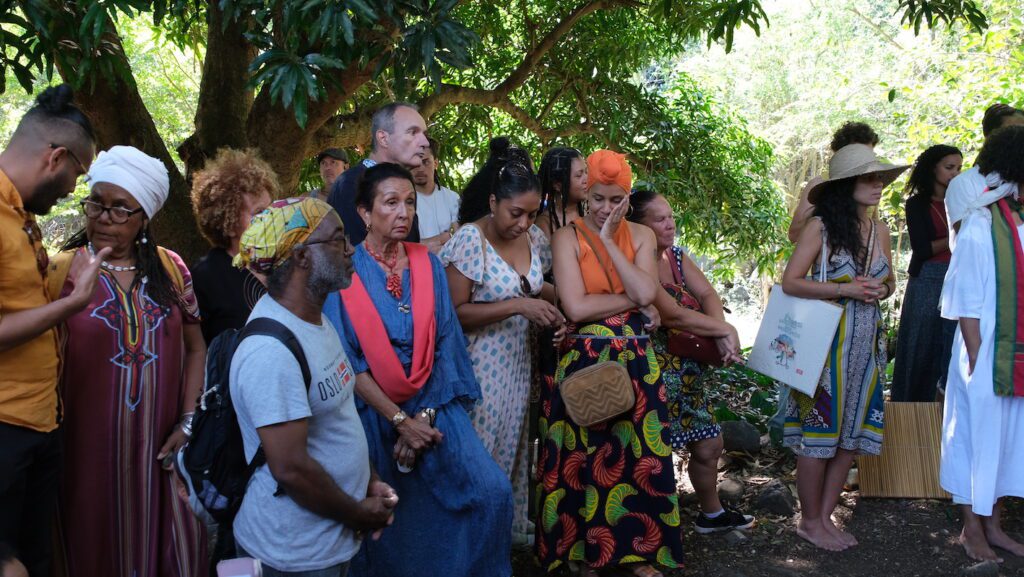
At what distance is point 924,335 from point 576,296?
300cm

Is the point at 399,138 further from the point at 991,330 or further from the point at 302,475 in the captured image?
the point at 991,330

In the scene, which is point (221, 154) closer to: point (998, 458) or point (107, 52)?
point (107, 52)

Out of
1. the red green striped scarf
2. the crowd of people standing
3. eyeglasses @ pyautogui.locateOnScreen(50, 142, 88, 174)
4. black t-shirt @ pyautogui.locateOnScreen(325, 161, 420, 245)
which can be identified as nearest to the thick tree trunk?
the crowd of people standing

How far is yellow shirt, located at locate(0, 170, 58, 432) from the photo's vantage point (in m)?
2.50

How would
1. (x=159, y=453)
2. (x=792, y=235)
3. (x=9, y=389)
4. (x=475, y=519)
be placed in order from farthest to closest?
(x=792, y=235)
(x=475, y=519)
(x=159, y=453)
(x=9, y=389)

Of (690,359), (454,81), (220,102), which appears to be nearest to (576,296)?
(690,359)

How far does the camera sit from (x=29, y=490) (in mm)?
2572

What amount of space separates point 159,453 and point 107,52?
2061 millimetres

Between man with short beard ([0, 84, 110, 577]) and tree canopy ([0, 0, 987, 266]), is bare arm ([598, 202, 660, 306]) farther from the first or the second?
man with short beard ([0, 84, 110, 577])

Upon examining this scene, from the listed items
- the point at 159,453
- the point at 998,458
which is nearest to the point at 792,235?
the point at 998,458

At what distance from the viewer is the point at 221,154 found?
3.58 metres

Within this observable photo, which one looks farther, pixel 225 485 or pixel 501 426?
pixel 501 426

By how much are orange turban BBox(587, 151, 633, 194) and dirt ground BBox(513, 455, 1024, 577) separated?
1.84 metres

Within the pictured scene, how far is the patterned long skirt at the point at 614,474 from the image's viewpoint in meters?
3.86
